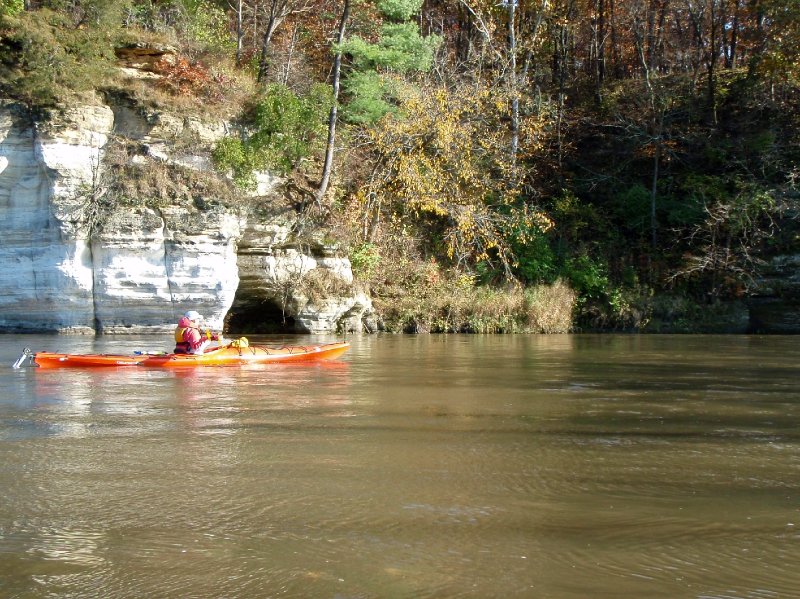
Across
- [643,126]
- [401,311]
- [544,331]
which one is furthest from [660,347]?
[643,126]

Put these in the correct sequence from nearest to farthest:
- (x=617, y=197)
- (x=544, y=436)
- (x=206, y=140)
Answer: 1. (x=544, y=436)
2. (x=206, y=140)
3. (x=617, y=197)

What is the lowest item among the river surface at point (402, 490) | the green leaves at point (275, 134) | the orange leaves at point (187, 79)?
the river surface at point (402, 490)

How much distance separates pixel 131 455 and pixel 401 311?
15.1m

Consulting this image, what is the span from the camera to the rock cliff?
18531 mm

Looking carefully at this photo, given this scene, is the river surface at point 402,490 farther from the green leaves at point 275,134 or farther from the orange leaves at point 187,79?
the orange leaves at point 187,79

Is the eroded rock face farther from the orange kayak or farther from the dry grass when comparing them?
the orange kayak

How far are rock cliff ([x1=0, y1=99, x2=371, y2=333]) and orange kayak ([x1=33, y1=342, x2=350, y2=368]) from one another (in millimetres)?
5649

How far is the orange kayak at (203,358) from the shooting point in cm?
1233

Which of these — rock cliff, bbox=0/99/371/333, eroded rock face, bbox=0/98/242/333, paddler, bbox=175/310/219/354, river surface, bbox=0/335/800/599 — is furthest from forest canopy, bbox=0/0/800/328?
river surface, bbox=0/335/800/599

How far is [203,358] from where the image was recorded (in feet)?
42.7

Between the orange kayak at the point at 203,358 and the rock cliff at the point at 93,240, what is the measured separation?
5.65 meters

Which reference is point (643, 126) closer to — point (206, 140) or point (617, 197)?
point (617, 197)

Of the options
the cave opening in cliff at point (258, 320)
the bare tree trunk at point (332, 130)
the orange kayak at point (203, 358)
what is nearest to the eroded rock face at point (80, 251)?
the cave opening in cliff at point (258, 320)

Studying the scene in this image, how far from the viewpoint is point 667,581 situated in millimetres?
3896
